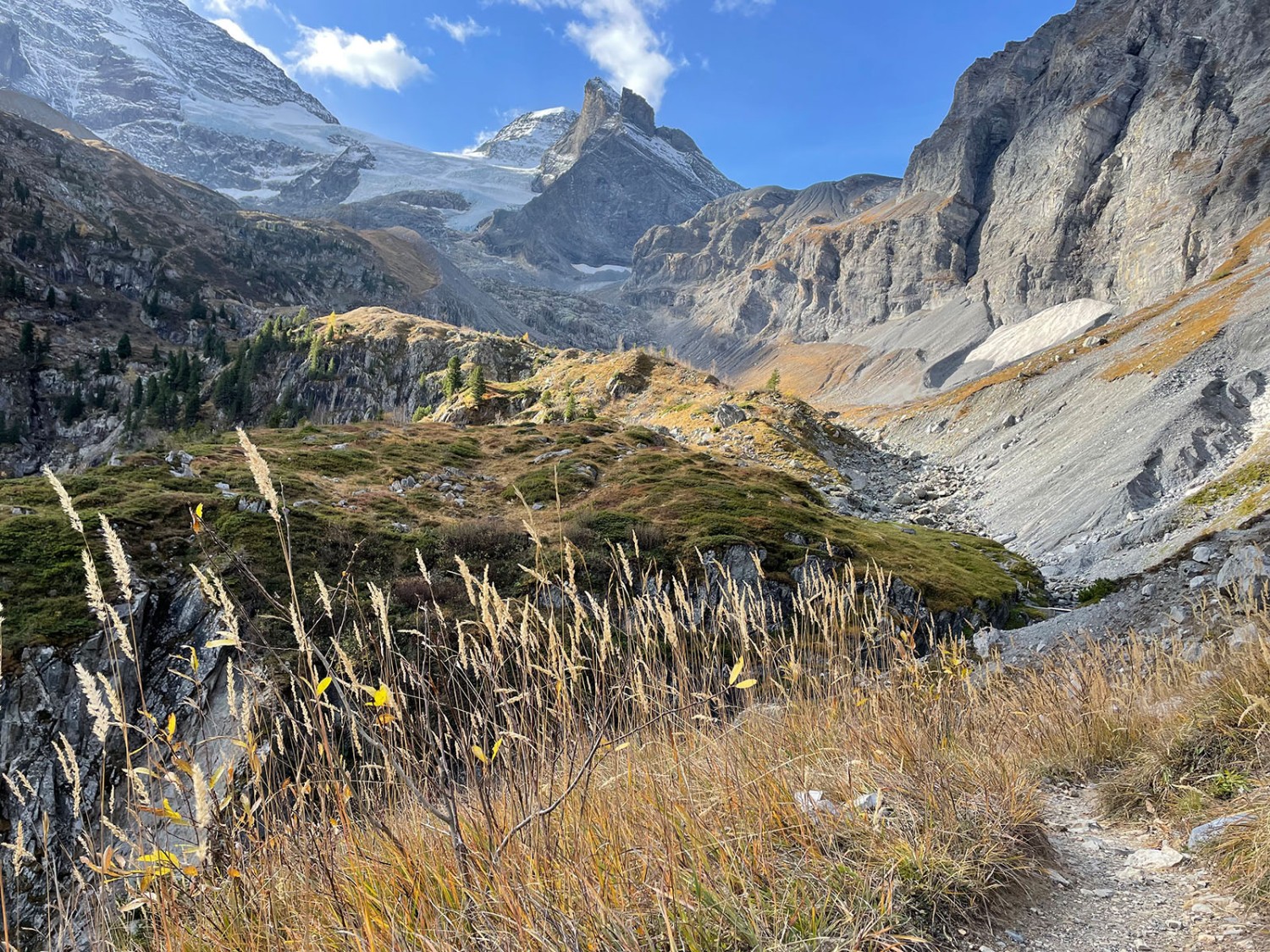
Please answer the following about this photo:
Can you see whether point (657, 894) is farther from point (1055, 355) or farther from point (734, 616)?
point (1055, 355)

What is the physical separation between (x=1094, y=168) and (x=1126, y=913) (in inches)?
6994

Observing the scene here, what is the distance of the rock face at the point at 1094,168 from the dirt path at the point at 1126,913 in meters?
134

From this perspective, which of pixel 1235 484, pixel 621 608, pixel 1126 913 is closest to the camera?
pixel 1126 913

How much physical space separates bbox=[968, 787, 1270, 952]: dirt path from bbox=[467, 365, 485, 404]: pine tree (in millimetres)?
63596

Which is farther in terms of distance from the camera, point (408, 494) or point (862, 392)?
point (862, 392)

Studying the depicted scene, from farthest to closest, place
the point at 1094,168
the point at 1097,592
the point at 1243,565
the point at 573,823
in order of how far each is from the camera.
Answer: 1. the point at 1094,168
2. the point at 1097,592
3. the point at 1243,565
4. the point at 573,823

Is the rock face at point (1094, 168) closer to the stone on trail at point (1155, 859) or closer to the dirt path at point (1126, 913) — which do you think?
the stone on trail at point (1155, 859)

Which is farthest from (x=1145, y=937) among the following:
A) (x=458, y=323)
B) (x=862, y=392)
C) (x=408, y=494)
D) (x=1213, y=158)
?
(x=458, y=323)

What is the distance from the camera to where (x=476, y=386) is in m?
66.1

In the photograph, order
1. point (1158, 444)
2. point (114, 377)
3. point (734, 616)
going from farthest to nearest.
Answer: point (114, 377) < point (1158, 444) < point (734, 616)

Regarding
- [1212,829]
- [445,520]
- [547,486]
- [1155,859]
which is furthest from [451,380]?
[1212,829]

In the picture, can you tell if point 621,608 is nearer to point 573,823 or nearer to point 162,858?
point 573,823

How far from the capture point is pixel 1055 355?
70.7 metres

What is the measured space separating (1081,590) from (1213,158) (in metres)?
133
